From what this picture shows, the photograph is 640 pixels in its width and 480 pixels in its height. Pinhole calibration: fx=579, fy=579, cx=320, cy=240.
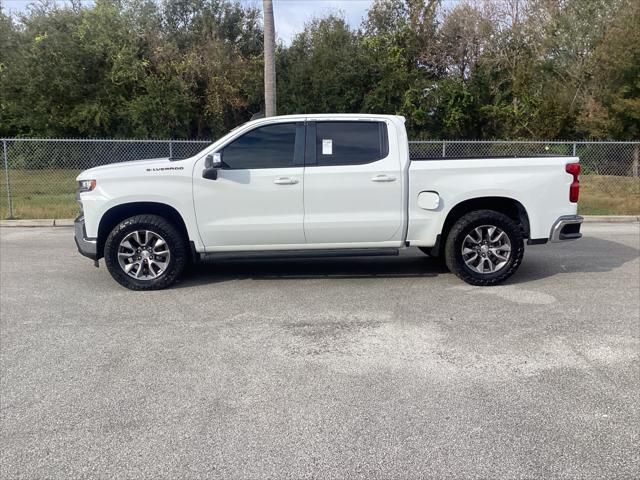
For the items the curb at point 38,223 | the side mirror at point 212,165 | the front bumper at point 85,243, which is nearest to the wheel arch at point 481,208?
the side mirror at point 212,165

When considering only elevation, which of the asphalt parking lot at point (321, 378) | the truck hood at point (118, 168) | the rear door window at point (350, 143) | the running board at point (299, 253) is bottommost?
the asphalt parking lot at point (321, 378)

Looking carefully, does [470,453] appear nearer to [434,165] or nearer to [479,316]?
[479,316]

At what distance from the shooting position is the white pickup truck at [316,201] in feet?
21.8

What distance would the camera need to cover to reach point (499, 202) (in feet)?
23.2

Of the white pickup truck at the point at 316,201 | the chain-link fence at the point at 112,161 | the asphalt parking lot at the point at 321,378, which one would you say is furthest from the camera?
the chain-link fence at the point at 112,161

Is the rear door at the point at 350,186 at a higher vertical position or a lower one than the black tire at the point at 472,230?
higher

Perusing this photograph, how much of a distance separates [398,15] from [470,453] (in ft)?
95.0

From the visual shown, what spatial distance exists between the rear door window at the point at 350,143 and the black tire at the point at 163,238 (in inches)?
73.8

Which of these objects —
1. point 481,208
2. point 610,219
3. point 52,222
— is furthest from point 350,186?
point 610,219

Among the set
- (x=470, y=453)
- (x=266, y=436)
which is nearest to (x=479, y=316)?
(x=470, y=453)

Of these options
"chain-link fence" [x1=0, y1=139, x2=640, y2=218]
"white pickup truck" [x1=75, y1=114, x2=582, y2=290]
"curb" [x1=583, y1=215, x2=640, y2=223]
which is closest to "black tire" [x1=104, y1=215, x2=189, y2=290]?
"white pickup truck" [x1=75, y1=114, x2=582, y2=290]

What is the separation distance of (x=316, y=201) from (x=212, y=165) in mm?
1252

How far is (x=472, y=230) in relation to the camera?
695cm

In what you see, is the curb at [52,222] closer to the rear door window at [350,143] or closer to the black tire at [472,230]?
the black tire at [472,230]
